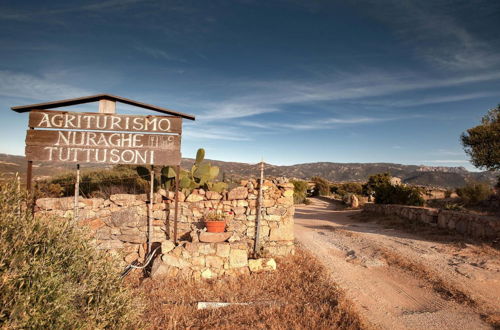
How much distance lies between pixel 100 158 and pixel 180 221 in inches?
101

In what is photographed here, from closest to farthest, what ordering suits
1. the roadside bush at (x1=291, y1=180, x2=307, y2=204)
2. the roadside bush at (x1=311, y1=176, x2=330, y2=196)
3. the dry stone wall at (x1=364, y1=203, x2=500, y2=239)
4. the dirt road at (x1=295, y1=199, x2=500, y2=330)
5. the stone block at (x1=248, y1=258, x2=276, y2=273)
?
the dirt road at (x1=295, y1=199, x2=500, y2=330) → the stone block at (x1=248, y1=258, x2=276, y2=273) → the dry stone wall at (x1=364, y1=203, x2=500, y2=239) → the roadside bush at (x1=291, y1=180, x2=307, y2=204) → the roadside bush at (x1=311, y1=176, x2=330, y2=196)

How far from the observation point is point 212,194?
7.47 m

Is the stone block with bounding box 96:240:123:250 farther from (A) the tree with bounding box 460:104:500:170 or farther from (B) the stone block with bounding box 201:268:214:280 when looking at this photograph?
(A) the tree with bounding box 460:104:500:170

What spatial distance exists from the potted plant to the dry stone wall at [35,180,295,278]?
0.23 m

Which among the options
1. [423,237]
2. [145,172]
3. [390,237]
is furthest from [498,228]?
[145,172]

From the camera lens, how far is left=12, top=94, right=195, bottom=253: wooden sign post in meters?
6.74

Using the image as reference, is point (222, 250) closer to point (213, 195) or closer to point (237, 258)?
point (237, 258)

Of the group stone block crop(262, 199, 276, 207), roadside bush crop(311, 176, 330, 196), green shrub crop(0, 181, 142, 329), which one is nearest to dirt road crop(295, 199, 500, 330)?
stone block crop(262, 199, 276, 207)

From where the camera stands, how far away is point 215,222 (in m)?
6.76

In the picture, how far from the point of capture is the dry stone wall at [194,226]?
6336mm

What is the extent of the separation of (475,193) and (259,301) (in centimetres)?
1697

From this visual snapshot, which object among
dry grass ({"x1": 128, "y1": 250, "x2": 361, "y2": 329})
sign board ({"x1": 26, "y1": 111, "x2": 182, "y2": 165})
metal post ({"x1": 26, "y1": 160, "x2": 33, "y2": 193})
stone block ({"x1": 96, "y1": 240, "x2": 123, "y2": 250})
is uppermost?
sign board ({"x1": 26, "y1": 111, "x2": 182, "y2": 165})

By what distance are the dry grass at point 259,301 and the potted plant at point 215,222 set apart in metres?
1.21

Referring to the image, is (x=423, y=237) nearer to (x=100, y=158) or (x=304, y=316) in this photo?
(x=304, y=316)
